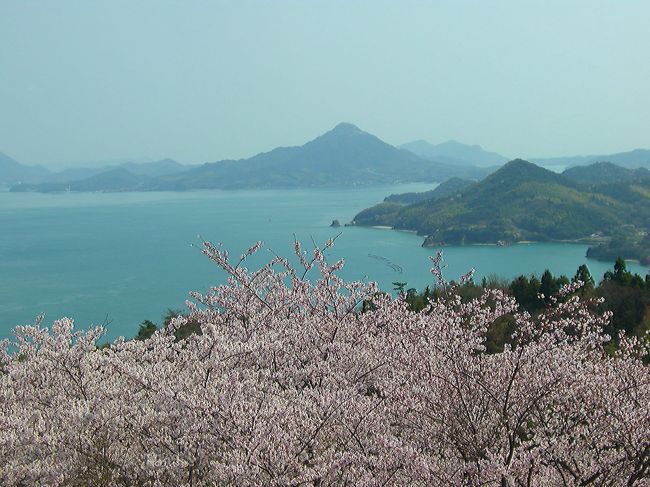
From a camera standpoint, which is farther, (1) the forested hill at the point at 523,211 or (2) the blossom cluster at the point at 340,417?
(1) the forested hill at the point at 523,211

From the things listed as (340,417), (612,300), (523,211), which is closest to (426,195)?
(523,211)

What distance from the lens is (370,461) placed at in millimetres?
5148

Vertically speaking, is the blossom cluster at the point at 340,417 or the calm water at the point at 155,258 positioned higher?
the blossom cluster at the point at 340,417

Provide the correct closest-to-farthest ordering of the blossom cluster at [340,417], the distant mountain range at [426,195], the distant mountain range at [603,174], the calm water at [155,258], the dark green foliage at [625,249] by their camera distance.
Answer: the blossom cluster at [340,417]
the calm water at [155,258]
the dark green foliage at [625,249]
the distant mountain range at [603,174]
the distant mountain range at [426,195]

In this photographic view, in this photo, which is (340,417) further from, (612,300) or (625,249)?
(625,249)

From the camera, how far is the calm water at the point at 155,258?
49250 mm

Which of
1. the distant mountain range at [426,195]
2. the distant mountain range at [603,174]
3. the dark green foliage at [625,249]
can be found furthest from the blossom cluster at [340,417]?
the distant mountain range at [603,174]

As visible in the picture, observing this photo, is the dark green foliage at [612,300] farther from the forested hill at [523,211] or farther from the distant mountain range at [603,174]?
the distant mountain range at [603,174]

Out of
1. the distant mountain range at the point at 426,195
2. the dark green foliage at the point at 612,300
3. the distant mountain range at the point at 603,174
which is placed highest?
the distant mountain range at the point at 603,174

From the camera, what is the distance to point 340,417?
5371 millimetres

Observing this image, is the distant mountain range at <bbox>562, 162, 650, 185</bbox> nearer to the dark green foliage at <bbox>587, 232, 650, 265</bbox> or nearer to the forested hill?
the forested hill

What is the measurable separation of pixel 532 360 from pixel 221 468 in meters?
2.93

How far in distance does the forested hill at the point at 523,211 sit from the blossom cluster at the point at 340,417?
7766cm

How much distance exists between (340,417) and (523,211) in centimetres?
9468
